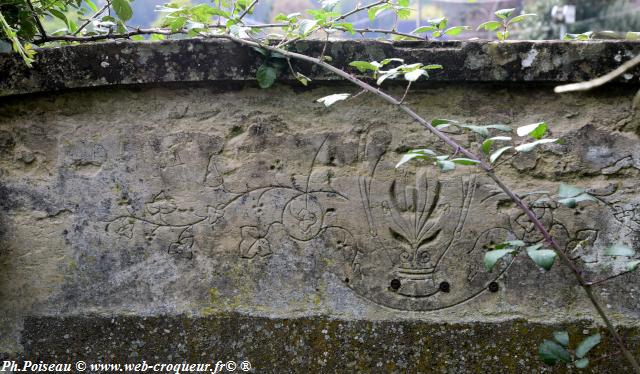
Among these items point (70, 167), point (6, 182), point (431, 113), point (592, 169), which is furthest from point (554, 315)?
point (6, 182)

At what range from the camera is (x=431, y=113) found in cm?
213

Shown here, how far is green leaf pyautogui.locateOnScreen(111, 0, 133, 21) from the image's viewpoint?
7.41ft

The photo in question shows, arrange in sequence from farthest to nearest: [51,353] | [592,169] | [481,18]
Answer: [481,18]
[51,353]
[592,169]

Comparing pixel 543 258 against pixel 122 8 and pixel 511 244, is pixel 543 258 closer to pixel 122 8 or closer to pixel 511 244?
pixel 511 244

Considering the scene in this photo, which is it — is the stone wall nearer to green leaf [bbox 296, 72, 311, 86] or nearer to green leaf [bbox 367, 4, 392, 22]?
green leaf [bbox 296, 72, 311, 86]

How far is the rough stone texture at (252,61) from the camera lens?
204 centimetres

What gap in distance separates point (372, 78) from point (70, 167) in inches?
43.0

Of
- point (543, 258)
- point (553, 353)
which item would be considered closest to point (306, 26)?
point (543, 258)

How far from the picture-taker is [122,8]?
228cm

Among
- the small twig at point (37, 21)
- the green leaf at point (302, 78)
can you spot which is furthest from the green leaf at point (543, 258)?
the small twig at point (37, 21)

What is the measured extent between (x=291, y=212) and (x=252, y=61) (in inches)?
20.6

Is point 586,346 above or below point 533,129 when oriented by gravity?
below

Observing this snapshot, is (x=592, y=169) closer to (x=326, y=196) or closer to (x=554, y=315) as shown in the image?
(x=554, y=315)

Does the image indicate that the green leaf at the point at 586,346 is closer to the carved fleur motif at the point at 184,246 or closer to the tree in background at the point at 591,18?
the carved fleur motif at the point at 184,246
